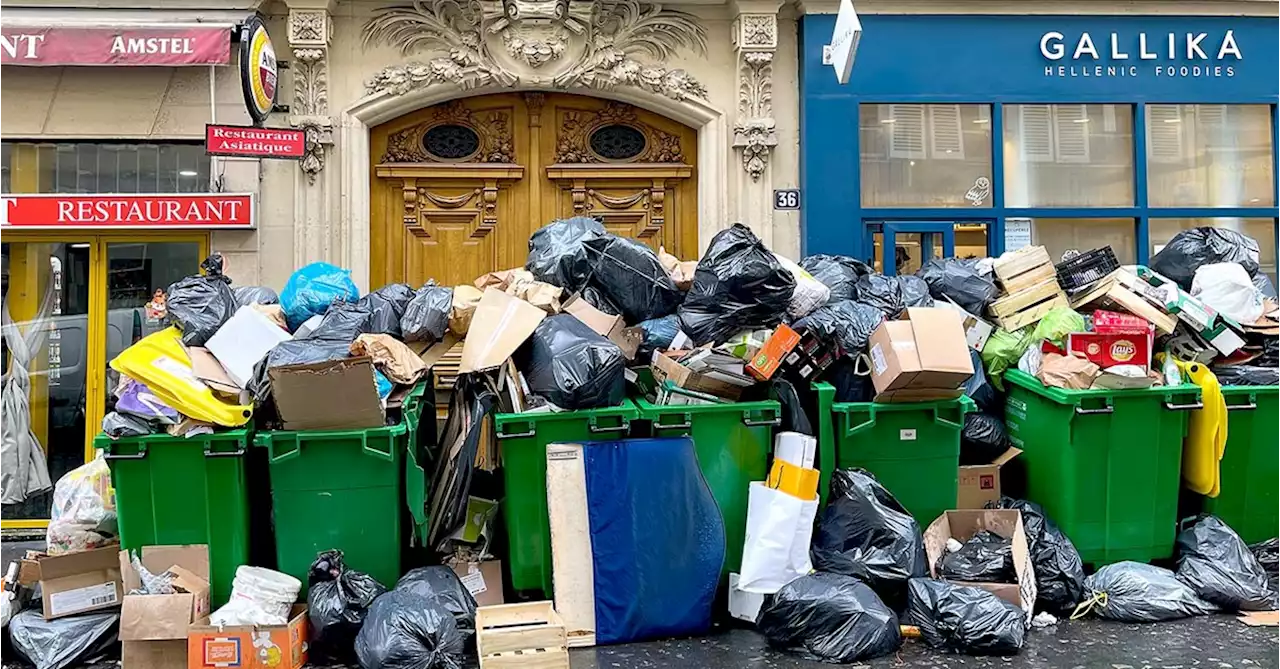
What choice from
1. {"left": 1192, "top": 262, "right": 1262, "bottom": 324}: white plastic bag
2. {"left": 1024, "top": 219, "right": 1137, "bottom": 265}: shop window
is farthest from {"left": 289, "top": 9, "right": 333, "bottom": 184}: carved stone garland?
{"left": 1192, "top": 262, "right": 1262, "bottom": 324}: white plastic bag

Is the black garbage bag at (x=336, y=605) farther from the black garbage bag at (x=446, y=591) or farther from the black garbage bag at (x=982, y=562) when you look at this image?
the black garbage bag at (x=982, y=562)

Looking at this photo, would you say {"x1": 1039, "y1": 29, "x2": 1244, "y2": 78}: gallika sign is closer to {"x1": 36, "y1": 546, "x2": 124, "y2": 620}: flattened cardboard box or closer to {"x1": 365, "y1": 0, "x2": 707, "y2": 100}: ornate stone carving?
{"x1": 365, "y1": 0, "x2": 707, "y2": 100}: ornate stone carving

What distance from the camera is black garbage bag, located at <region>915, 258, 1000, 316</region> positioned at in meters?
5.32

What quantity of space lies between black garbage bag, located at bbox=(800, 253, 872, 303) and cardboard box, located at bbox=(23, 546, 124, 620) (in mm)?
3642

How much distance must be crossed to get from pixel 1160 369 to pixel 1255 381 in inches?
20.4

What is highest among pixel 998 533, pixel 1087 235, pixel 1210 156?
pixel 1210 156

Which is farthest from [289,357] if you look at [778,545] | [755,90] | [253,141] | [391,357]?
[755,90]

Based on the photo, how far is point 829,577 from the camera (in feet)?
13.5

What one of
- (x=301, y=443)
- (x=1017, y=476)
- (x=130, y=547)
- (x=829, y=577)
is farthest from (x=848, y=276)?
(x=130, y=547)

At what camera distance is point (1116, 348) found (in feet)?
15.4

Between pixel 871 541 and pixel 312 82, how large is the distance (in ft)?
17.2

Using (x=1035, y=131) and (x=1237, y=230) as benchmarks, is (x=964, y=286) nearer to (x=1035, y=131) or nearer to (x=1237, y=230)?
(x=1035, y=131)

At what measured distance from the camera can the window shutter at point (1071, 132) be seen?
25.3 ft

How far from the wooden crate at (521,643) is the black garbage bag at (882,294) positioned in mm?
2286
